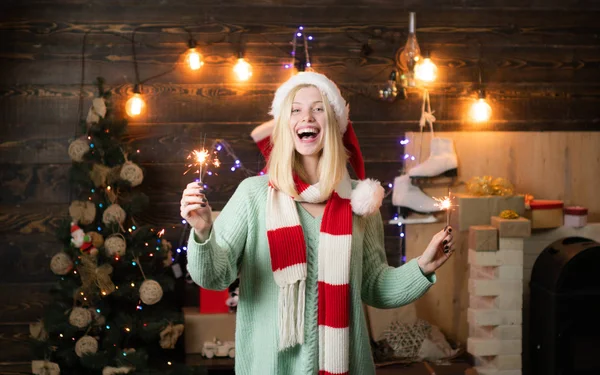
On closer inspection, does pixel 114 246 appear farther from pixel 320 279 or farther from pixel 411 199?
pixel 320 279

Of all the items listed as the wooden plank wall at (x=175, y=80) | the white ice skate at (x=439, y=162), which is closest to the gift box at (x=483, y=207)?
the white ice skate at (x=439, y=162)

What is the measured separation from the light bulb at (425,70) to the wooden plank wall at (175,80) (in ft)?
0.44

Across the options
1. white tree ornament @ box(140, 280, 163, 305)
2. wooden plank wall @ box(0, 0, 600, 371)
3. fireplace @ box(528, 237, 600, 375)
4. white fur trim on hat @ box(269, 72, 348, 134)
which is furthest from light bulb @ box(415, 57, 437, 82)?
white fur trim on hat @ box(269, 72, 348, 134)

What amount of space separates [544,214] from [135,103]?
223 centimetres

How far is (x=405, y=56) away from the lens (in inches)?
164

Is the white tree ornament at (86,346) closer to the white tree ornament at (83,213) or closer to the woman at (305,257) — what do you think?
the white tree ornament at (83,213)

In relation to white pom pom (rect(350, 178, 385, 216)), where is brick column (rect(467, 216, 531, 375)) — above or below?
below

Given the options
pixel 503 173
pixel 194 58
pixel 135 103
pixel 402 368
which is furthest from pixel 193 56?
pixel 402 368

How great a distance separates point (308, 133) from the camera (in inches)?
82.7

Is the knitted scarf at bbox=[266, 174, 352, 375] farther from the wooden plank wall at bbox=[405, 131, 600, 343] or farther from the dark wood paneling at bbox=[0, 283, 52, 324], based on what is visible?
the dark wood paneling at bbox=[0, 283, 52, 324]

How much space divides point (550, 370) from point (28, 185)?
287 cm

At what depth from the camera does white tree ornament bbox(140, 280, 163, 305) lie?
3785 millimetres

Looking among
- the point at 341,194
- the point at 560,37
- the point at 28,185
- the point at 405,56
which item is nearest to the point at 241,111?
the point at 405,56

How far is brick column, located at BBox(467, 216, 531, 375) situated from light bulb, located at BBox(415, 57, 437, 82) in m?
0.85
